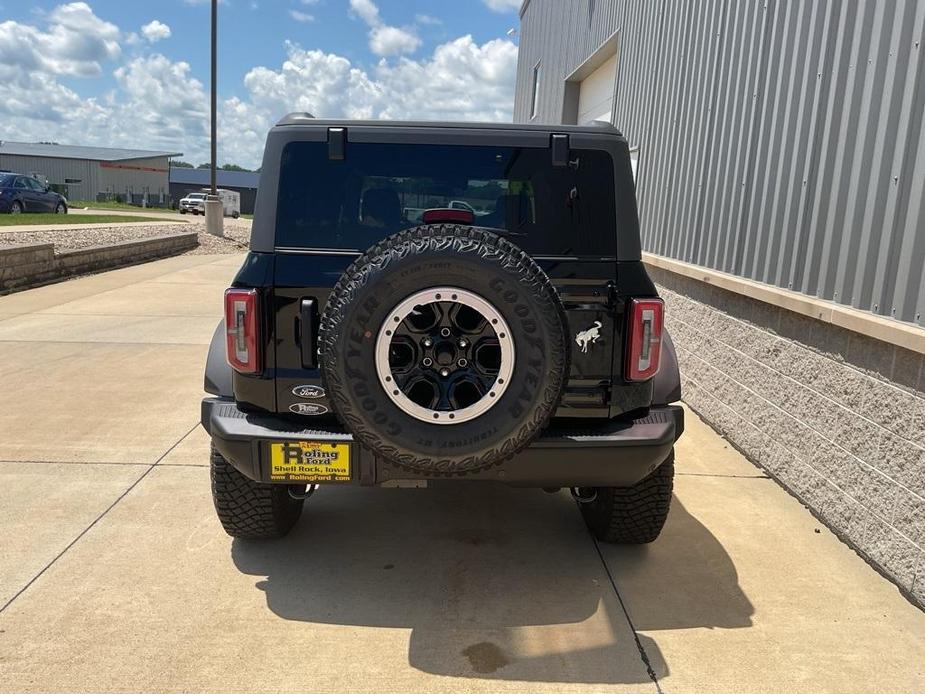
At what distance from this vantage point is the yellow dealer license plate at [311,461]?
2.87 metres

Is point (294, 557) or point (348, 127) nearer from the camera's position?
point (348, 127)

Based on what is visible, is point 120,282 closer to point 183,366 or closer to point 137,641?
point 183,366

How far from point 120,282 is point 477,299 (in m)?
11.6

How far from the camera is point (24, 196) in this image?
83.0 ft

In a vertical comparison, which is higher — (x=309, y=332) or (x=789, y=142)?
(x=789, y=142)

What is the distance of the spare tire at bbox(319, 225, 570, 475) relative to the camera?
2.59 metres

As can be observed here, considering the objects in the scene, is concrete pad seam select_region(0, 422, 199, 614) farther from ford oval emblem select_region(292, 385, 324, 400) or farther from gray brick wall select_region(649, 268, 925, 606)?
gray brick wall select_region(649, 268, 925, 606)

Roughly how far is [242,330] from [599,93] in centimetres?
976

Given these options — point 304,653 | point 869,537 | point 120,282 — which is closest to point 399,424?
point 304,653

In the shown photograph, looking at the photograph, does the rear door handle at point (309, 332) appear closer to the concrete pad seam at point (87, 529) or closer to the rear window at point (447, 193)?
the rear window at point (447, 193)

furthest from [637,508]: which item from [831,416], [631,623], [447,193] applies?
[447,193]

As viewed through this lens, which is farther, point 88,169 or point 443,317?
point 88,169

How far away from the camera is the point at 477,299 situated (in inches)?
102

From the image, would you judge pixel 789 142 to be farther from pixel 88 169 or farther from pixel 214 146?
pixel 88 169
